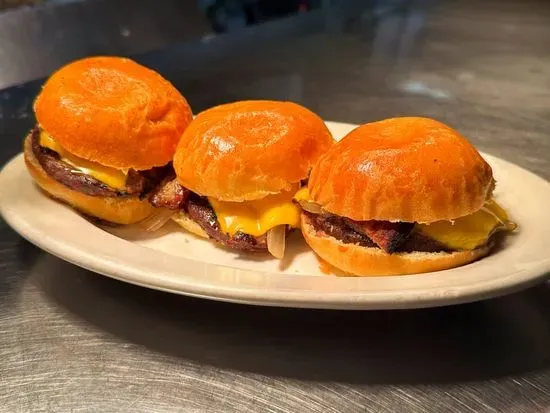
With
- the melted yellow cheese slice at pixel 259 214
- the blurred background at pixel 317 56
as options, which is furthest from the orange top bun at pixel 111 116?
the blurred background at pixel 317 56

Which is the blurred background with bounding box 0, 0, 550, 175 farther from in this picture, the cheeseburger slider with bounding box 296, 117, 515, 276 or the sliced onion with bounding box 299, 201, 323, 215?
the sliced onion with bounding box 299, 201, 323, 215

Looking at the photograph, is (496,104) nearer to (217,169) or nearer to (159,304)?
(217,169)

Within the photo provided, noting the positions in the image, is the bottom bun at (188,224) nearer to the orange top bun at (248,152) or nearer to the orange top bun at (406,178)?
the orange top bun at (248,152)

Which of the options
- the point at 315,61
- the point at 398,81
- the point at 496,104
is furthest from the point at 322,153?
the point at 315,61

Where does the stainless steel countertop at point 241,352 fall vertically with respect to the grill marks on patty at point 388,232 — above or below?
below

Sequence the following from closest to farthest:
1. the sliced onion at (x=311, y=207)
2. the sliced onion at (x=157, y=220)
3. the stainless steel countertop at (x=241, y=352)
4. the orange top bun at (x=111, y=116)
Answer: the stainless steel countertop at (x=241, y=352)
the sliced onion at (x=311, y=207)
the orange top bun at (x=111, y=116)
the sliced onion at (x=157, y=220)

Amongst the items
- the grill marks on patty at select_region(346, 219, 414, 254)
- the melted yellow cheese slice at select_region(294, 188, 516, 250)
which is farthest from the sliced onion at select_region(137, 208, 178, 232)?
the melted yellow cheese slice at select_region(294, 188, 516, 250)

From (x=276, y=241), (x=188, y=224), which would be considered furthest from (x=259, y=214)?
(x=188, y=224)
